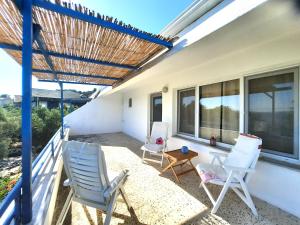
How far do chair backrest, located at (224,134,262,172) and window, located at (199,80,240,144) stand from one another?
27.1 inches

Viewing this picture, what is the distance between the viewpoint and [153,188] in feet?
9.78

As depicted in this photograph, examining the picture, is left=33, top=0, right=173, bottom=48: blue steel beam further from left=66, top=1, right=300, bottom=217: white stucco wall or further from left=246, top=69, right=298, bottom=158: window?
left=246, top=69, right=298, bottom=158: window

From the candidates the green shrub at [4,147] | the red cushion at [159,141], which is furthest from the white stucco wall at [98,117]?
the red cushion at [159,141]

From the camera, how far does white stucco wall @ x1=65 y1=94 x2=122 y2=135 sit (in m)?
8.93

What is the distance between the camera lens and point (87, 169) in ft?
6.00

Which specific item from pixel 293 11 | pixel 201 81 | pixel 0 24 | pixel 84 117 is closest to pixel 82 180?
pixel 0 24

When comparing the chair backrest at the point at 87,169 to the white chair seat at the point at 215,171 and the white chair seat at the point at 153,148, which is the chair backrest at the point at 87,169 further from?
the white chair seat at the point at 153,148

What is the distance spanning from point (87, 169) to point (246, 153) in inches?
91.6

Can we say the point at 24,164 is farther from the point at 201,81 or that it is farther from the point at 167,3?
the point at 167,3

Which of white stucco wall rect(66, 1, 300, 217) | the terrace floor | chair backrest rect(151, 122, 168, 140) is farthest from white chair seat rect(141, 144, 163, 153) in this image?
the terrace floor

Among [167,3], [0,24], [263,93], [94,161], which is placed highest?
[167,3]

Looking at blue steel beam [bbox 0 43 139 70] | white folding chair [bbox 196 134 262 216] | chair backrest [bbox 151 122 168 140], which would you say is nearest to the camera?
white folding chair [bbox 196 134 262 216]

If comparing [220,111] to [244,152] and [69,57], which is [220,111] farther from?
[69,57]

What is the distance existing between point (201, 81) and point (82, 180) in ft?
11.0
